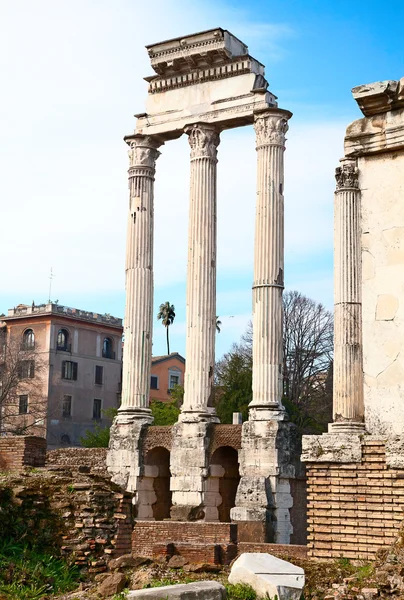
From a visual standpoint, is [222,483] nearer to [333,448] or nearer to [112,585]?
[112,585]

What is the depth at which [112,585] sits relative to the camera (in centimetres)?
1064

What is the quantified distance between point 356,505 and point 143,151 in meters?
22.0

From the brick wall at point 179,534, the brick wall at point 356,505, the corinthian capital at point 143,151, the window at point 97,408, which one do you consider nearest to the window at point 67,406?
the window at point 97,408

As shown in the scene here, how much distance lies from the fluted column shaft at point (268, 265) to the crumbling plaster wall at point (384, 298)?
1752 cm

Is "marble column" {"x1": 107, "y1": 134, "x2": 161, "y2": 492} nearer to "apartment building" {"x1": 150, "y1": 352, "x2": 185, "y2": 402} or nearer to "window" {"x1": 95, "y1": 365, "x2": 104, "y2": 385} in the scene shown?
"window" {"x1": 95, "y1": 365, "x2": 104, "y2": 385}

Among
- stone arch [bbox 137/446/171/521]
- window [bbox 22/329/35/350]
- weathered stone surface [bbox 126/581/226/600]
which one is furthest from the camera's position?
window [bbox 22/329/35/350]

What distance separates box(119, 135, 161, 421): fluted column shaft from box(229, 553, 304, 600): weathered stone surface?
731 inches

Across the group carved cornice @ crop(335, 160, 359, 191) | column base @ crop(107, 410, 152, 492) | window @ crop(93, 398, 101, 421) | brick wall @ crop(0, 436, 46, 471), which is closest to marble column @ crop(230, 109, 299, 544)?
column base @ crop(107, 410, 152, 492)

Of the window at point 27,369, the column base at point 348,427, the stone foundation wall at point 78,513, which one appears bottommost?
the stone foundation wall at point 78,513

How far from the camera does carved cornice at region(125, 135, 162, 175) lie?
3070 cm

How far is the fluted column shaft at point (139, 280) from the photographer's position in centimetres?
2958

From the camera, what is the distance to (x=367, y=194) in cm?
937

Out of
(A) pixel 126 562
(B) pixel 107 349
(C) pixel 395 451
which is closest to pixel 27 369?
(B) pixel 107 349

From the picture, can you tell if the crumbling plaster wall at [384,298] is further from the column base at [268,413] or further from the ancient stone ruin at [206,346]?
the column base at [268,413]
